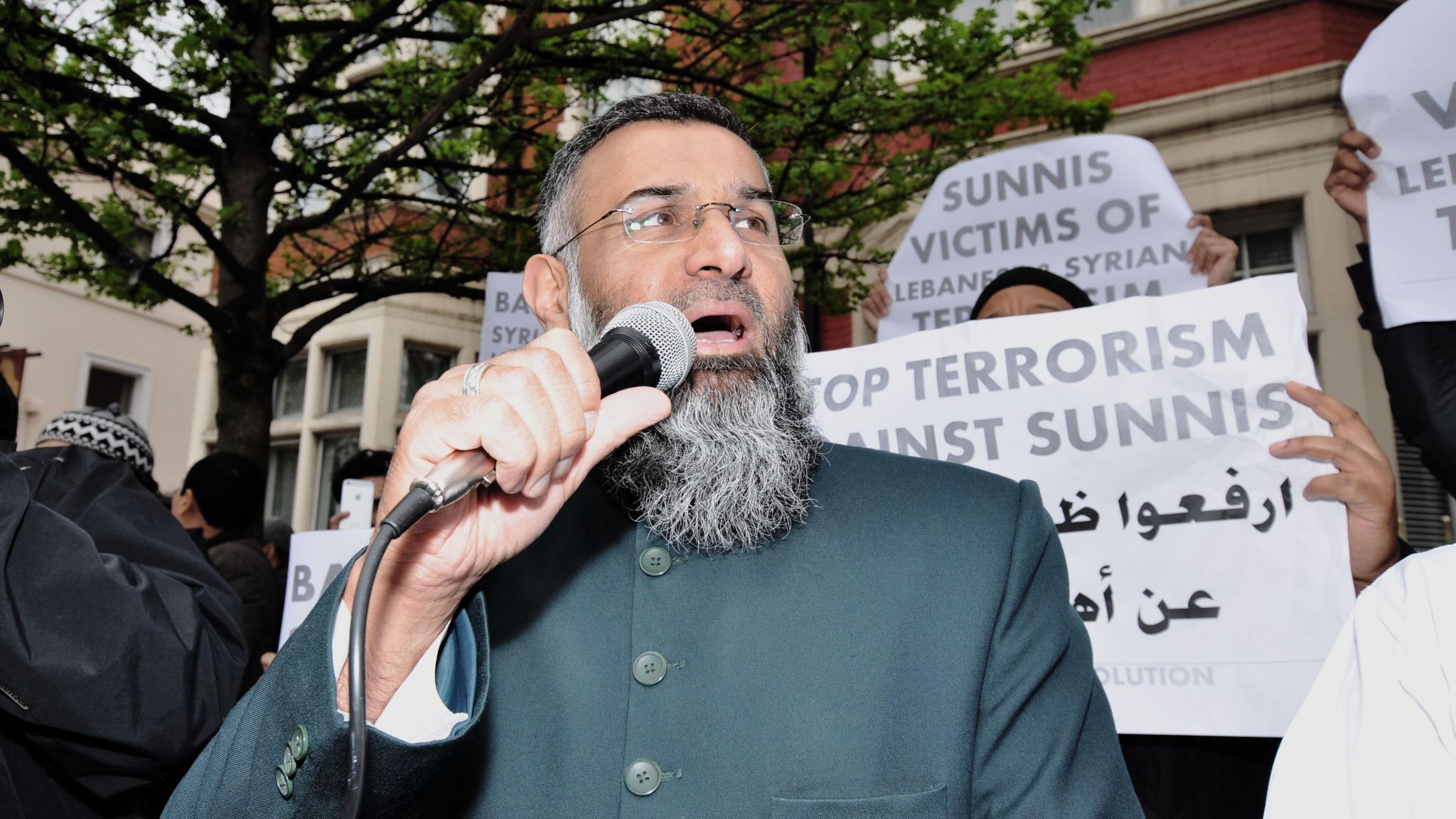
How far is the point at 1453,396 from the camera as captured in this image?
2293 mm

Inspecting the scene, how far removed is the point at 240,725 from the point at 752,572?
2.30 feet

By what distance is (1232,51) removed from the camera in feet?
29.5

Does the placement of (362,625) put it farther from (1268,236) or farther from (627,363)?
(1268,236)

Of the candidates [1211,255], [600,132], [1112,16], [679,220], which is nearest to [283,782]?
[679,220]

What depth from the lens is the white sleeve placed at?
47.7 inches

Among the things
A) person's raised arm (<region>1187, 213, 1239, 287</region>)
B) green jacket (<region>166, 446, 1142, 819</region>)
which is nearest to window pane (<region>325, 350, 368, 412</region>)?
person's raised arm (<region>1187, 213, 1239, 287</region>)

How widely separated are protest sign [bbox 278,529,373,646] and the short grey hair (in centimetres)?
194

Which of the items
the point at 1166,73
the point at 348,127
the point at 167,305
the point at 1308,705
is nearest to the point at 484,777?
the point at 1308,705

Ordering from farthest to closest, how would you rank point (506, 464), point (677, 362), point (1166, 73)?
point (1166, 73) < point (677, 362) < point (506, 464)

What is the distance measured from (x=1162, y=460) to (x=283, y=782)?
2084 mm

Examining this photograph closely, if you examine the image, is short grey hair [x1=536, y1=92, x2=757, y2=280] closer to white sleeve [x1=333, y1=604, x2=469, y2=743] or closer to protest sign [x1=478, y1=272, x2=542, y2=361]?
white sleeve [x1=333, y1=604, x2=469, y2=743]

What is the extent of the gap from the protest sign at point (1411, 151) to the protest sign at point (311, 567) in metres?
3.15

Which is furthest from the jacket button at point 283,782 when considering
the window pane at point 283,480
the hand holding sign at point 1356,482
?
the window pane at point 283,480

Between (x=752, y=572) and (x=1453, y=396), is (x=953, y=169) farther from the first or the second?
(x=752, y=572)
